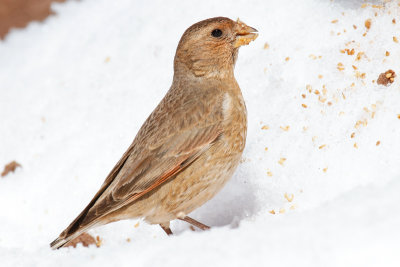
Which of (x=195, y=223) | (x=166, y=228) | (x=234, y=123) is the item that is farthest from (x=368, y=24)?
(x=166, y=228)

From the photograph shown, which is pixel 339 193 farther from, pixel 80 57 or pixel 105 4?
pixel 105 4

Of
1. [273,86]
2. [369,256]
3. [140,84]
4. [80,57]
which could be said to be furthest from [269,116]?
[80,57]

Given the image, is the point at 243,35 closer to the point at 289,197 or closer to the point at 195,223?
the point at 289,197

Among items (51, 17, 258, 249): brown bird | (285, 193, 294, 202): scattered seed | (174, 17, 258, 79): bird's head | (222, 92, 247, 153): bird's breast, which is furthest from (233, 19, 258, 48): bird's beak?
(285, 193, 294, 202): scattered seed

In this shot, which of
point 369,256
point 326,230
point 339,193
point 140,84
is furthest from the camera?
point 140,84

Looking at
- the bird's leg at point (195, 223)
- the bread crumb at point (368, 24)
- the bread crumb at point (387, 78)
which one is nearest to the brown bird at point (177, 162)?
the bird's leg at point (195, 223)

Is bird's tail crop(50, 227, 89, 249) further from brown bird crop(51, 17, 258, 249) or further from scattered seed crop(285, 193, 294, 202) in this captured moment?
scattered seed crop(285, 193, 294, 202)
